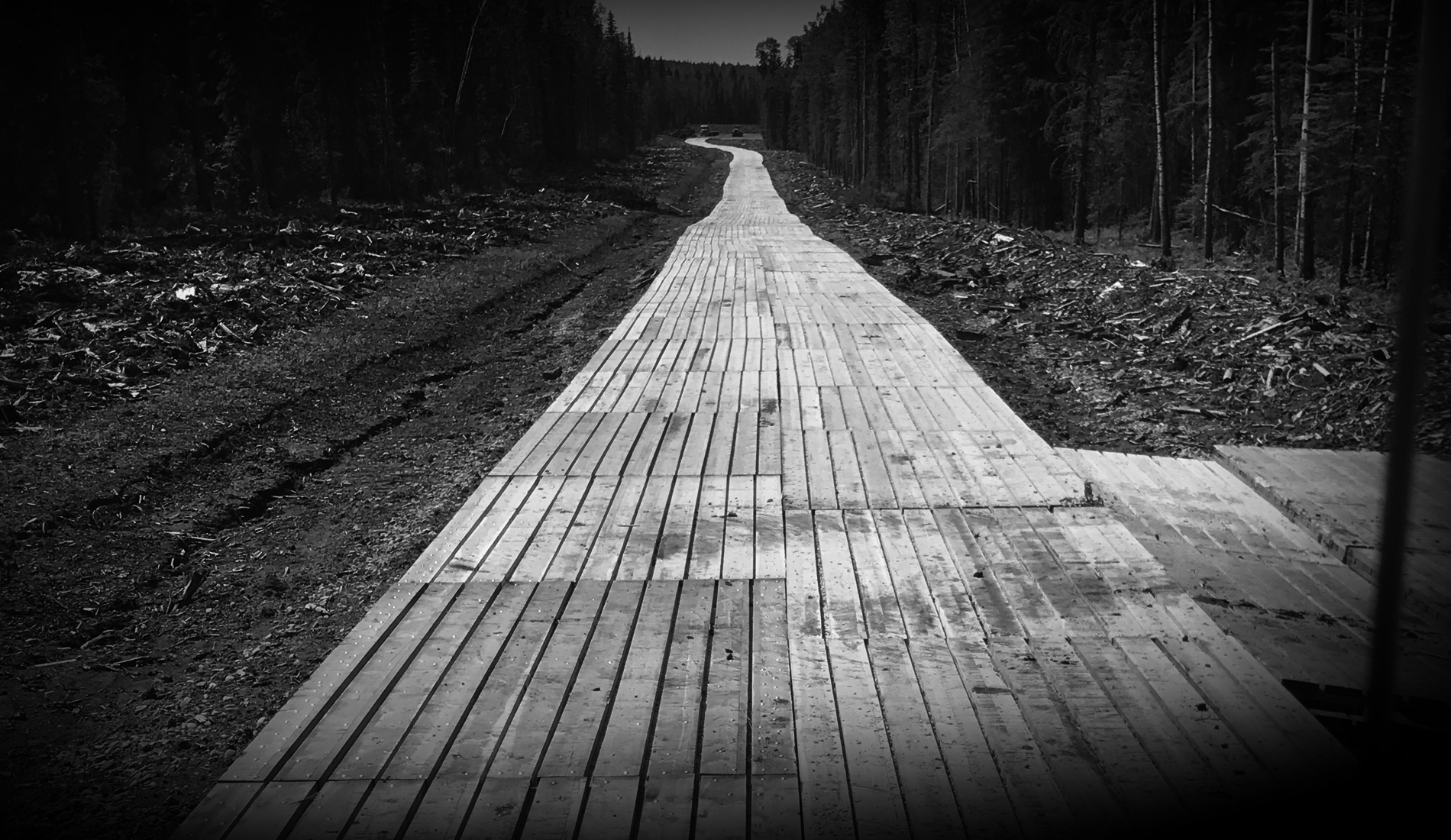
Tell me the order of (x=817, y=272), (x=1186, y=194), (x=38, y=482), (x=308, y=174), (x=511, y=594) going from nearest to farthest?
(x=511, y=594)
(x=38, y=482)
(x=817, y=272)
(x=1186, y=194)
(x=308, y=174)

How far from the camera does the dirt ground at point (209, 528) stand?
10.7 ft

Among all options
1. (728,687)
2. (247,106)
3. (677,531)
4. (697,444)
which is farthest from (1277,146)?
(247,106)

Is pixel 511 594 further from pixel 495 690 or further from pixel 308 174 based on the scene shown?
pixel 308 174

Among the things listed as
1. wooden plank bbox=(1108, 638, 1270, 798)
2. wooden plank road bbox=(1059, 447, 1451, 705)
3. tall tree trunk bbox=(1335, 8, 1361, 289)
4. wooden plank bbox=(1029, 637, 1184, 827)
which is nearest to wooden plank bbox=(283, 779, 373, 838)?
wooden plank bbox=(1029, 637, 1184, 827)

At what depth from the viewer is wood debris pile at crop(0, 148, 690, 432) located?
7828 millimetres

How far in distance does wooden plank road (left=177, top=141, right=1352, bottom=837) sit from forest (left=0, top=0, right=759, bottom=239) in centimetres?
2212

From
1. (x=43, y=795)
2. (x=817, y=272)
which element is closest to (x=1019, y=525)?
(x=43, y=795)

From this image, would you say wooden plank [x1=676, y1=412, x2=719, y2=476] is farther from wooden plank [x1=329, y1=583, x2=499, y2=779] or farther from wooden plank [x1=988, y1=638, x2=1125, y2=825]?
wooden plank [x1=988, y1=638, x2=1125, y2=825]

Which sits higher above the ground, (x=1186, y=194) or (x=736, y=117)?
(x=736, y=117)

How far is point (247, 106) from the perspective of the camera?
3250cm

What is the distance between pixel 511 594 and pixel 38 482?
3.73 m

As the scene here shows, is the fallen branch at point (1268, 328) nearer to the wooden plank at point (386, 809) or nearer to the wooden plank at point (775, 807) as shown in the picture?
the wooden plank at point (775, 807)

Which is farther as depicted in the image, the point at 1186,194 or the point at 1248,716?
the point at 1186,194

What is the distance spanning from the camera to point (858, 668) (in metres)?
3.37
